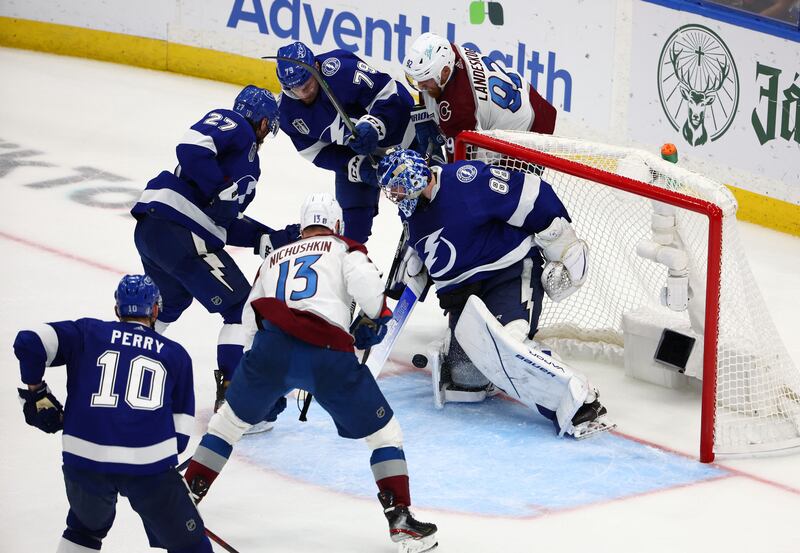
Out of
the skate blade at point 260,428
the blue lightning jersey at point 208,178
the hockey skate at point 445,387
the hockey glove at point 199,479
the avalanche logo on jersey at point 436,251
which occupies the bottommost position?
the hockey glove at point 199,479

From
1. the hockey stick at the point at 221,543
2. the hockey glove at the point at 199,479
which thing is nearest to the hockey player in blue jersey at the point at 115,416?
the hockey stick at the point at 221,543

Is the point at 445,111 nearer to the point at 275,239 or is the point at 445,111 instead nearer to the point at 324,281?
the point at 275,239

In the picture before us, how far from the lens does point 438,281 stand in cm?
497

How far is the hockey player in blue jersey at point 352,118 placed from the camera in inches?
216

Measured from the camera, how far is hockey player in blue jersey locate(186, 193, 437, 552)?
12.8 feet

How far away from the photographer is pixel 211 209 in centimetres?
480

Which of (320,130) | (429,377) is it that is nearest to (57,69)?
(320,130)

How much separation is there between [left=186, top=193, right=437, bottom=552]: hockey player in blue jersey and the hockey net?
117 cm

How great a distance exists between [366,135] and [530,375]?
1261mm

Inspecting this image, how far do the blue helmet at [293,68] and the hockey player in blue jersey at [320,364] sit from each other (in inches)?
55.7

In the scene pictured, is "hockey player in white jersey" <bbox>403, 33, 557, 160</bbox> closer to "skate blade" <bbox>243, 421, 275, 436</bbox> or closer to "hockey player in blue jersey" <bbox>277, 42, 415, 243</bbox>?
"hockey player in blue jersey" <bbox>277, 42, 415, 243</bbox>

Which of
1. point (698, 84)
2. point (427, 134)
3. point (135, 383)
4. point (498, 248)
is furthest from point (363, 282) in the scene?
point (698, 84)

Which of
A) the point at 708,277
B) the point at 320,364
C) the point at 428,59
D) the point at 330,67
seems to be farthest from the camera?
the point at 330,67

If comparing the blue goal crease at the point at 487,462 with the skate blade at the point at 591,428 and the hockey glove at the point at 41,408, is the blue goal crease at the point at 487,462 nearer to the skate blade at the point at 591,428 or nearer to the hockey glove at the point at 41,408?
the skate blade at the point at 591,428
